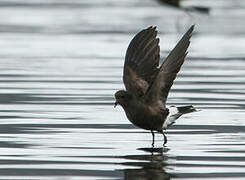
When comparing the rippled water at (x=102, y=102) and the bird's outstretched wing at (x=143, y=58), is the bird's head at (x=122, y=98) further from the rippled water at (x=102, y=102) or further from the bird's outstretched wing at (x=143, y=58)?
the bird's outstretched wing at (x=143, y=58)

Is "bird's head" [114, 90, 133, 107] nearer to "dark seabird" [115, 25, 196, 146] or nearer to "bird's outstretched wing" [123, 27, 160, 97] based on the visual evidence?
"dark seabird" [115, 25, 196, 146]

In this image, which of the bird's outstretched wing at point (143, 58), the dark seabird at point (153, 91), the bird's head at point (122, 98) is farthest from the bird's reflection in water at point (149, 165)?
the bird's outstretched wing at point (143, 58)

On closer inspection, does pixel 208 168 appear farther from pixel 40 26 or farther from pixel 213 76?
pixel 40 26

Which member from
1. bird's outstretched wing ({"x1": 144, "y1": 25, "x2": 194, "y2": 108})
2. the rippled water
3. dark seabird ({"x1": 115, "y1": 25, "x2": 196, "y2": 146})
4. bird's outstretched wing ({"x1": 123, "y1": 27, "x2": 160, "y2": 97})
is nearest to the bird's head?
dark seabird ({"x1": 115, "y1": 25, "x2": 196, "y2": 146})

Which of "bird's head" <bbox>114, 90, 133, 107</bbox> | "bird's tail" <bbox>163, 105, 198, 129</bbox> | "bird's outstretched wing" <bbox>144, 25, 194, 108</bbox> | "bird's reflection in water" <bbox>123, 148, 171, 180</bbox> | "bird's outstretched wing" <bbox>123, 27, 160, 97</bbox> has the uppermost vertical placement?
"bird's outstretched wing" <bbox>123, 27, 160, 97</bbox>

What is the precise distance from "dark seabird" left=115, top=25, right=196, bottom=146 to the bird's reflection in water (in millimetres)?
369

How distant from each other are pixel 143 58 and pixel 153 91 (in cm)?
100

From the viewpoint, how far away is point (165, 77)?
11.7 m

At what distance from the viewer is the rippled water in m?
10.5

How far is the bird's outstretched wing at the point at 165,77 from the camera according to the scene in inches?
460

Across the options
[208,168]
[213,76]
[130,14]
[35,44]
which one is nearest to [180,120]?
[208,168]

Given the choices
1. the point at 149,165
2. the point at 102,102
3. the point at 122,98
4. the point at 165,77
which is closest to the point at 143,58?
the point at 165,77

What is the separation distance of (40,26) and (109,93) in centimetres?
1310

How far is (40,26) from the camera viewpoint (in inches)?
1161
